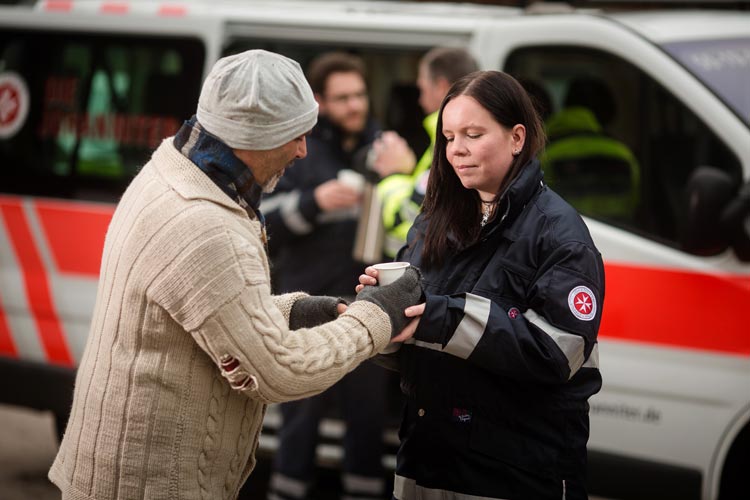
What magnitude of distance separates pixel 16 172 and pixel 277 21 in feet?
5.09

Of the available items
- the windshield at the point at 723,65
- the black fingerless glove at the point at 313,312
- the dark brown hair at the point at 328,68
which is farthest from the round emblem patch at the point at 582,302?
the dark brown hair at the point at 328,68

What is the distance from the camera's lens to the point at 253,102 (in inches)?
94.4

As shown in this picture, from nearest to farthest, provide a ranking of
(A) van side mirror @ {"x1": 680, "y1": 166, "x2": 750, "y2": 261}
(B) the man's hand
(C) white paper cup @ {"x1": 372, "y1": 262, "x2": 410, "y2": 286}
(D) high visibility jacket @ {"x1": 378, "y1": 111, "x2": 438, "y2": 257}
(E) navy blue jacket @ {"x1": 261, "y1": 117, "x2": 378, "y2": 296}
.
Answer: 1. (C) white paper cup @ {"x1": 372, "y1": 262, "x2": 410, "y2": 286}
2. (A) van side mirror @ {"x1": 680, "y1": 166, "x2": 750, "y2": 261}
3. (D) high visibility jacket @ {"x1": 378, "y1": 111, "x2": 438, "y2": 257}
4. (B) the man's hand
5. (E) navy blue jacket @ {"x1": 261, "y1": 117, "x2": 378, "y2": 296}

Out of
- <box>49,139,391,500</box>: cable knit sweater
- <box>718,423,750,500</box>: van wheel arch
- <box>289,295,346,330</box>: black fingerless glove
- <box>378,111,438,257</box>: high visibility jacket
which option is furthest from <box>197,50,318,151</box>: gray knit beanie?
<box>718,423,750,500</box>: van wheel arch

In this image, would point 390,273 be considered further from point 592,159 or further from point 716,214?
point 592,159

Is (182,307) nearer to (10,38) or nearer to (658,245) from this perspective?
(658,245)

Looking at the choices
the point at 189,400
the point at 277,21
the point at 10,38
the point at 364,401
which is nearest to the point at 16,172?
the point at 10,38

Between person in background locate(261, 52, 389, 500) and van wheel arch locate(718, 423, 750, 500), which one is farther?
person in background locate(261, 52, 389, 500)

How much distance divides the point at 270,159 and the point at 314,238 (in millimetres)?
2519

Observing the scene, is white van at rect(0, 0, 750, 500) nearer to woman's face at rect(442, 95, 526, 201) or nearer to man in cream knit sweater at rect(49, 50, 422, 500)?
woman's face at rect(442, 95, 526, 201)

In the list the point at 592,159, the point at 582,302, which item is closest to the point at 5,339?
the point at 592,159

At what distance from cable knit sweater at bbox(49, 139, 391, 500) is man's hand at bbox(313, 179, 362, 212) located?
2.35 meters

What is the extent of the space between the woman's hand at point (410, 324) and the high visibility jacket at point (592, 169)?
219 centimetres

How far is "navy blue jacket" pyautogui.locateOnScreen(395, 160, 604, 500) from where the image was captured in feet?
8.27
